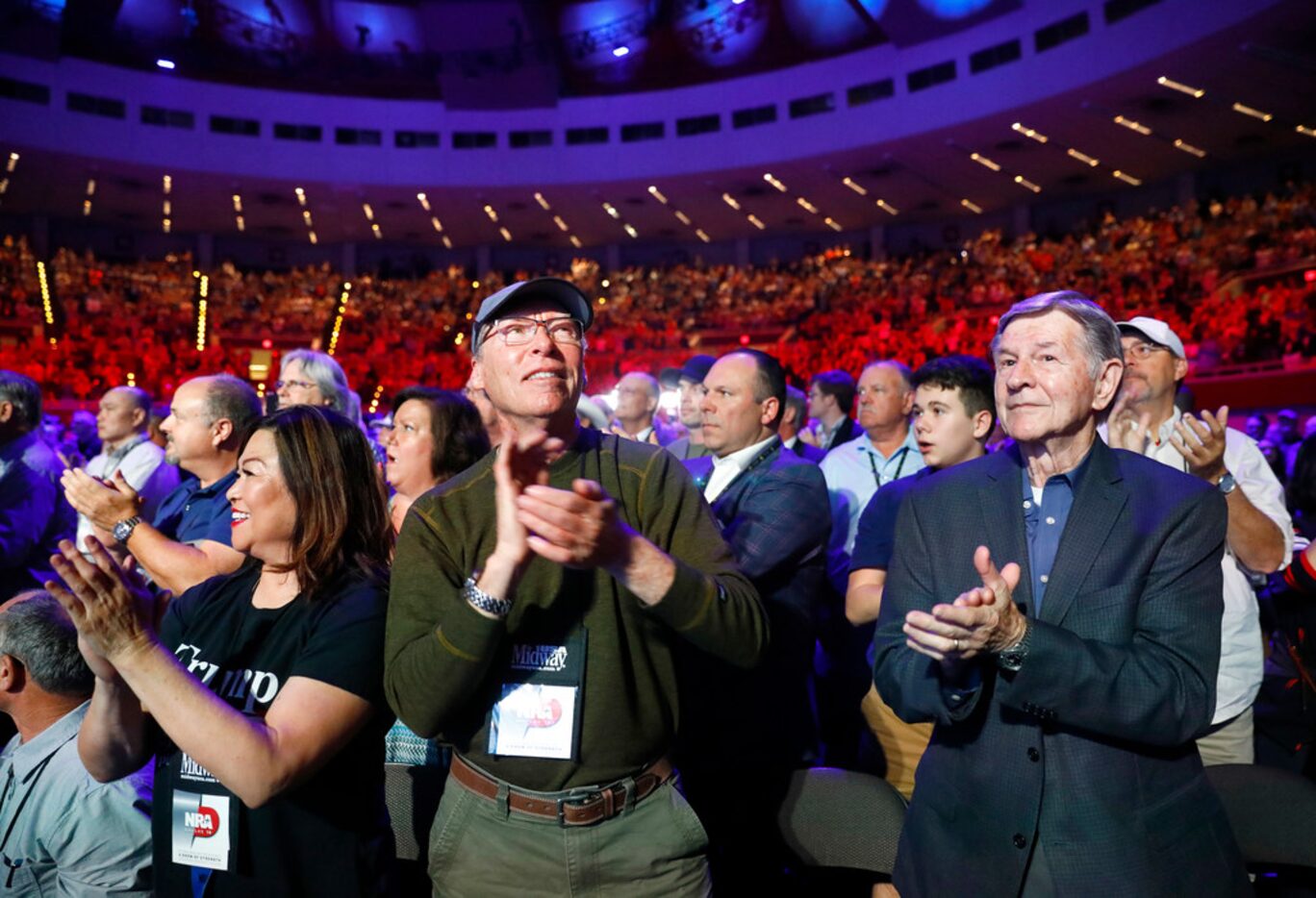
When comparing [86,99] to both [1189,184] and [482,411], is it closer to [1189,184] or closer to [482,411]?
[482,411]

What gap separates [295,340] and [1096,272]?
16.6m

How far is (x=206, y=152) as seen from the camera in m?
19.6

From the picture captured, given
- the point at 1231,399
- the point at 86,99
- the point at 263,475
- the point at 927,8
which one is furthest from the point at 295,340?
the point at 263,475

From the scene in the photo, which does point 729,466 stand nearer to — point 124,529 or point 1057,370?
point 1057,370

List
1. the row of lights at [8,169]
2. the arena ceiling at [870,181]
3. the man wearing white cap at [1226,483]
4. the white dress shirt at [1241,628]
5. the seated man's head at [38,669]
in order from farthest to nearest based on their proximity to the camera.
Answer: the row of lights at [8,169]
the arena ceiling at [870,181]
the white dress shirt at [1241,628]
the man wearing white cap at [1226,483]
the seated man's head at [38,669]

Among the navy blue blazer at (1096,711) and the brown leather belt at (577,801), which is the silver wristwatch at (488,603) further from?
the navy blue blazer at (1096,711)

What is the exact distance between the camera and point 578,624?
1536 mm

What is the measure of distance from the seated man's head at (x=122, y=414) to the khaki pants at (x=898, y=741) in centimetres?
371

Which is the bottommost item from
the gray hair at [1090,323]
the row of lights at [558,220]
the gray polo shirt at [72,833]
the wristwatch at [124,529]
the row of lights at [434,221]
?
the gray polo shirt at [72,833]

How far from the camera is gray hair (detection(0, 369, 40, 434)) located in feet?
12.1

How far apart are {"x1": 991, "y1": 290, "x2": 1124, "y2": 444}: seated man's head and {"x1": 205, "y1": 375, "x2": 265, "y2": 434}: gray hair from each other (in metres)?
2.24

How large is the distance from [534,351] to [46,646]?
51.5 inches

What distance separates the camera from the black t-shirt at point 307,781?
1627 mm

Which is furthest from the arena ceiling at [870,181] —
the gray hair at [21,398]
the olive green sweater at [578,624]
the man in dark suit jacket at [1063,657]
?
the gray hair at [21,398]
